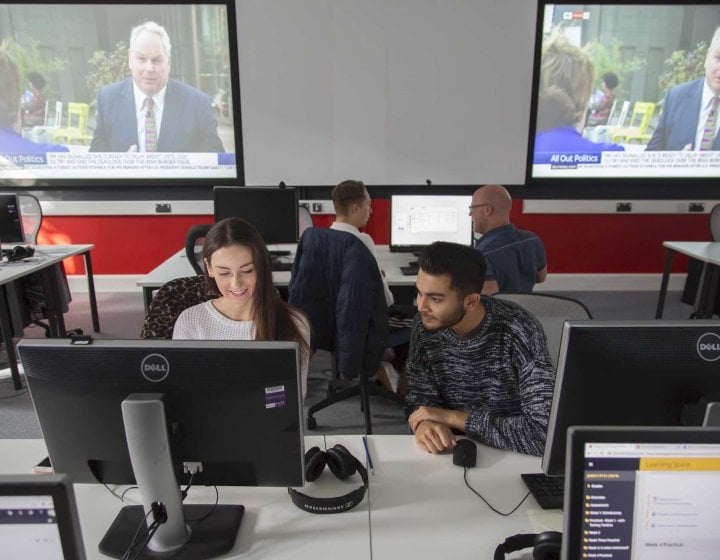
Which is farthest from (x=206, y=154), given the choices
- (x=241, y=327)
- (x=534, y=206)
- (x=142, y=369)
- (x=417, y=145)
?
(x=142, y=369)

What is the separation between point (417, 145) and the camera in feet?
15.9

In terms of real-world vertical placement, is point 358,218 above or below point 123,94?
below

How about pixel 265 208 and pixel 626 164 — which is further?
pixel 626 164

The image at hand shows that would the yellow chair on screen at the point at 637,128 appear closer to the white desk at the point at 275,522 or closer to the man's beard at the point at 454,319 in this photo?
the man's beard at the point at 454,319

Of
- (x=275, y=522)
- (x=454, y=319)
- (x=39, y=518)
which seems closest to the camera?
(x=39, y=518)

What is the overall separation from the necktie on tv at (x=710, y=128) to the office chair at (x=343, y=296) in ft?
13.2

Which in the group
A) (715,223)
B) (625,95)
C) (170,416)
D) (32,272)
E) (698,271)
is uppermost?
(625,95)

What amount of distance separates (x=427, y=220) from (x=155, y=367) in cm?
285

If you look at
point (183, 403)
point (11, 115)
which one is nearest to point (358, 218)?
point (183, 403)

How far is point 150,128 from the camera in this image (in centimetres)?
482

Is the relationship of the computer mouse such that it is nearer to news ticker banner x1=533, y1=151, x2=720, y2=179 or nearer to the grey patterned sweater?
the grey patterned sweater

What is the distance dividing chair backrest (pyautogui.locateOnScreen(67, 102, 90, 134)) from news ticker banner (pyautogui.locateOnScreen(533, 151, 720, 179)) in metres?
4.05

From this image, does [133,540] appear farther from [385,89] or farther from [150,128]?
[150,128]

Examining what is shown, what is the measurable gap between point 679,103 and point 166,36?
4.57m
